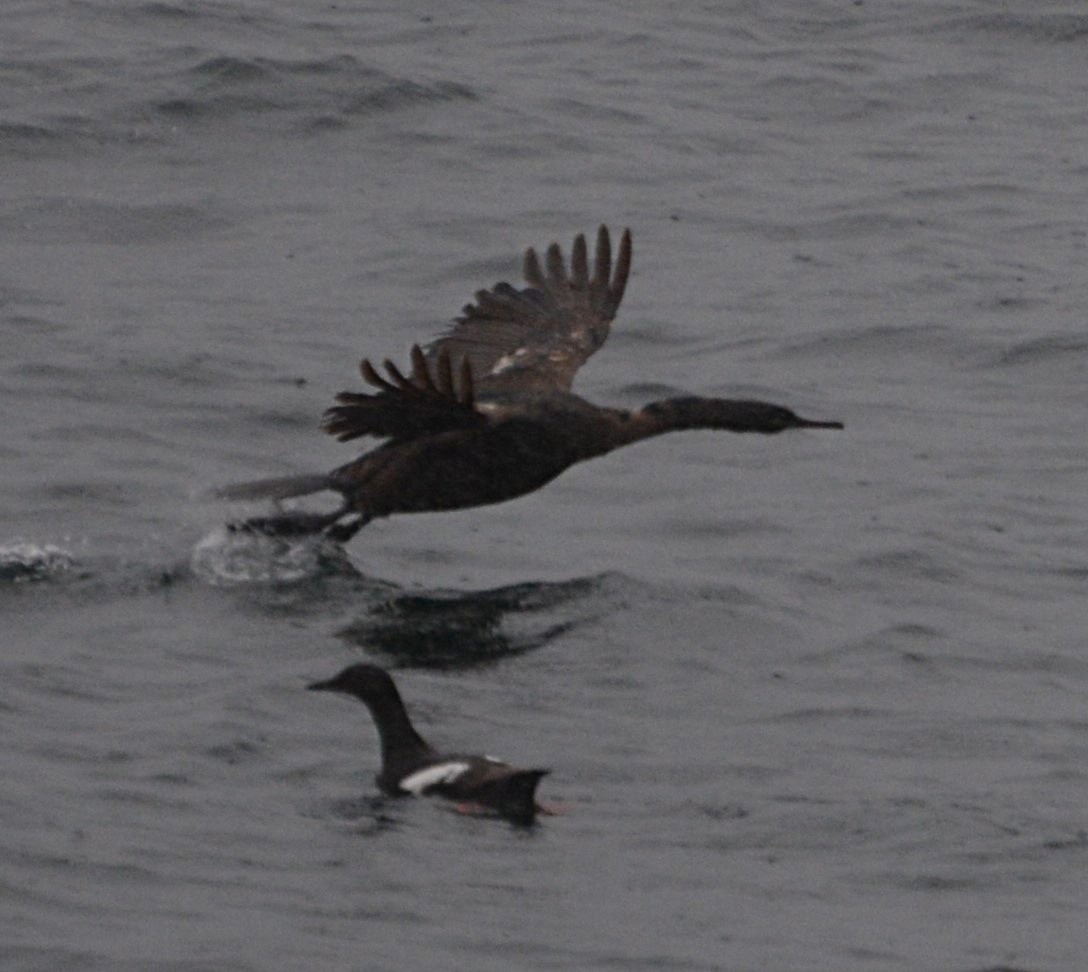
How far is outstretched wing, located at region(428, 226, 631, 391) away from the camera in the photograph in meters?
11.9

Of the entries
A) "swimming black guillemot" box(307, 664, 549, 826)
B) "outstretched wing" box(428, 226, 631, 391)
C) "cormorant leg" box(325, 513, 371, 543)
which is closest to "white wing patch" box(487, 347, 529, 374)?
"outstretched wing" box(428, 226, 631, 391)

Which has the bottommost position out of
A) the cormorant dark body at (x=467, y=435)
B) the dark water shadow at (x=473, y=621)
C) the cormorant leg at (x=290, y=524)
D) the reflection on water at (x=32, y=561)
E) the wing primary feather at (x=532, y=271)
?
the dark water shadow at (x=473, y=621)

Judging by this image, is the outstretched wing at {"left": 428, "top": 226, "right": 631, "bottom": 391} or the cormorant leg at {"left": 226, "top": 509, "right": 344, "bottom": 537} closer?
the cormorant leg at {"left": 226, "top": 509, "right": 344, "bottom": 537}

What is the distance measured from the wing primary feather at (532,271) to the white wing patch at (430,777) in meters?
3.74

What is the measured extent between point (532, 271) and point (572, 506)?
90cm

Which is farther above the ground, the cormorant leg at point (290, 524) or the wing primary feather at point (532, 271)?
the wing primary feather at point (532, 271)

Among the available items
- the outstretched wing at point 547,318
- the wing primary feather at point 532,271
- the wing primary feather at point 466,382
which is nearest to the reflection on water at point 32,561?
the wing primary feather at point 466,382

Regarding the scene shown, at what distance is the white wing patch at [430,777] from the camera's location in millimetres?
8852

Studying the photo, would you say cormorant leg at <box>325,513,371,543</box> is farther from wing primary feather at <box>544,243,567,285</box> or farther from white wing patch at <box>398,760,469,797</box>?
white wing patch at <box>398,760,469,797</box>

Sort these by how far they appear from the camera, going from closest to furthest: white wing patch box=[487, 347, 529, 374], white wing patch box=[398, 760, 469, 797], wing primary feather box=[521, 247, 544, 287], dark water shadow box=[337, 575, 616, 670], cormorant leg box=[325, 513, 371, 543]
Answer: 1. white wing patch box=[398, 760, 469, 797]
2. dark water shadow box=[337, 575, 616, 670]
3. cormorant leg box=[325, 513, 371, 543]
4. white wing patch box=[487, 347, 529, 374]
5. wing primary feather box=[521, 247, 544, 287]

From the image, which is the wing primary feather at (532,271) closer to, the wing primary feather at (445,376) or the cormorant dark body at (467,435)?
the cormorant dark body at (467,435)

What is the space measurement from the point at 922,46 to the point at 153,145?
4.76m

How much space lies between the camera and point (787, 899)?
820 cm

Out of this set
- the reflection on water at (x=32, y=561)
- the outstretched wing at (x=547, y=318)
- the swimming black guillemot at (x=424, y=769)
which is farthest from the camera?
the outstretched wing at (x=547, y=318)
